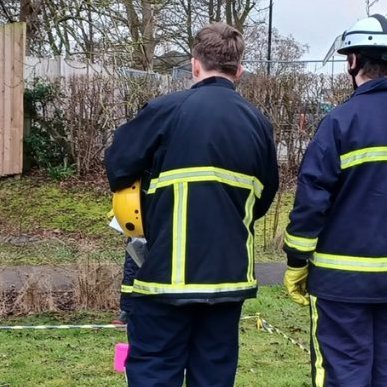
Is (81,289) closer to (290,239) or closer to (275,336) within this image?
(275,336)

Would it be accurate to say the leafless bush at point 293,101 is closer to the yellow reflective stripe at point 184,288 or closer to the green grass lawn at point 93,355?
the green grass lawn at point 93,355

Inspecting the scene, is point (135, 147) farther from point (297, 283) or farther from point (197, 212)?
point (297, 283)

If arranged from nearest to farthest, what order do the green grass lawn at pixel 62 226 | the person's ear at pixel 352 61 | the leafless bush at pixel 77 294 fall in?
the person's ear at pixel 352 61
the leafless bush at pixel 77 294
the green grass lawn at pixel 62 226

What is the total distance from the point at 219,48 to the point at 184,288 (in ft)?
3.55

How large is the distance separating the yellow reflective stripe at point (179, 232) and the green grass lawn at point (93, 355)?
1.59 meters

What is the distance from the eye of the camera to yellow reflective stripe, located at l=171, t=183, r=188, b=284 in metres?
3.00

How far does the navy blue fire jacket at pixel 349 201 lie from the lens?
3064 mm

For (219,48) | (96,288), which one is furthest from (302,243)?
(96,288)

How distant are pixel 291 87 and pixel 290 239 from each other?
31.1 feet

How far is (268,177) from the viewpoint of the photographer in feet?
10.8

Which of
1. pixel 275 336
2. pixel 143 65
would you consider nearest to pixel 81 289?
pixel 275 336

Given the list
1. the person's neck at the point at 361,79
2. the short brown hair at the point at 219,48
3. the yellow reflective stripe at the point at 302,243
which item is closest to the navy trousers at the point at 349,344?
the yellow reflective stripe at the point at 302,243

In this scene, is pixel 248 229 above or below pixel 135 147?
below

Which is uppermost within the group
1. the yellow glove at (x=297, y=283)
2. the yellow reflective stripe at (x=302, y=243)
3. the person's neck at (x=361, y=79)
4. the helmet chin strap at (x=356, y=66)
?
Result: the helmet chin strap at (x=356, y=66)
